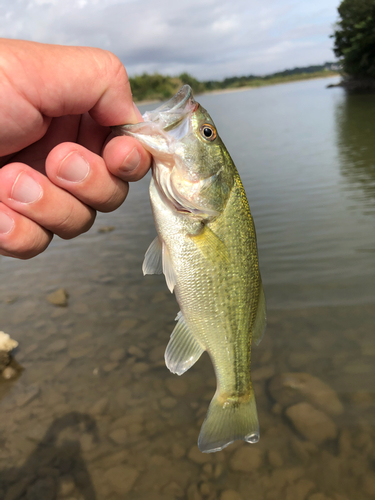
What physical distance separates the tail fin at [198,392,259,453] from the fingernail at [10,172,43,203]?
1768mm

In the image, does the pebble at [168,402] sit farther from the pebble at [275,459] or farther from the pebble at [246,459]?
the pebble at [275,459]

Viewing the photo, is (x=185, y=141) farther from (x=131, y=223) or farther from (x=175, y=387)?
(x=131, y=223)

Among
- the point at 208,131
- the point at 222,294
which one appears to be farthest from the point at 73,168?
the point at 222,294

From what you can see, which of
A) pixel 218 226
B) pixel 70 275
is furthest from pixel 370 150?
pixel 218 226

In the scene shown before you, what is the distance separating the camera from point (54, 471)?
3.60m

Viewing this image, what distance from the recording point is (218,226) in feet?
7.54

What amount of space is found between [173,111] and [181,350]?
4.89 feet

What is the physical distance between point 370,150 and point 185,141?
1416cm

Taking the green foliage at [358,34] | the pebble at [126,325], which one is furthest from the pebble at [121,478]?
the green foliage at [358,34]

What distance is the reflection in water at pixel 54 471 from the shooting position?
11.3 ft

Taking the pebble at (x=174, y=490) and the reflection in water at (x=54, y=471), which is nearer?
the pebble at (x=174, y=490)

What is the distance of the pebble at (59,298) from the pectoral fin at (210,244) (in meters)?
4.60

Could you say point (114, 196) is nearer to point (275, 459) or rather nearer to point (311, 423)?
point (275, 459)

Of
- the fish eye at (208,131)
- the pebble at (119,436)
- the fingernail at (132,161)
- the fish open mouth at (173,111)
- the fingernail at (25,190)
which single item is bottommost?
the pebble at (119,436)
